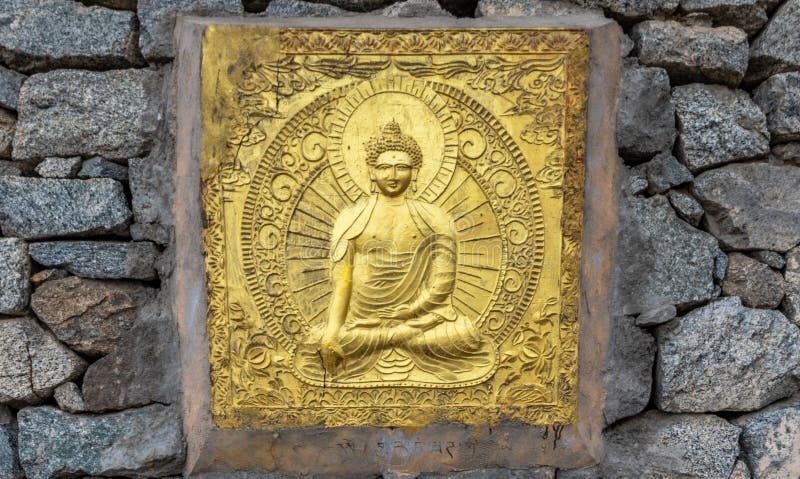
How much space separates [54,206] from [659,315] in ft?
7.61

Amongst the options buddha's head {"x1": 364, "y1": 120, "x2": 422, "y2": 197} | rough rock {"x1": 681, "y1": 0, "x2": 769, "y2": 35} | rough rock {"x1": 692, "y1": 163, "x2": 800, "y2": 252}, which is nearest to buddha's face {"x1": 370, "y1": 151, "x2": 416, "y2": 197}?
buddha's head {"x1": 364, "y1": 120, "x2": 422, "y2": 197}

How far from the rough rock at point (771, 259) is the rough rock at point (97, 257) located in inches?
93.1

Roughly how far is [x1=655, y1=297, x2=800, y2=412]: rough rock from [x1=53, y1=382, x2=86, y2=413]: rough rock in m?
2.23

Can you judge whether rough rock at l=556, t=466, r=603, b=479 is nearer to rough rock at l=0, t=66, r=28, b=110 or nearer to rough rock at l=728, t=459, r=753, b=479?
rough rock at l=728, t=459, r=753, b=479

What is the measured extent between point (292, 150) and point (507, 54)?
87cm

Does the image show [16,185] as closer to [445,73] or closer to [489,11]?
[445,73]

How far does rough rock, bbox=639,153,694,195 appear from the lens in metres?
2.12

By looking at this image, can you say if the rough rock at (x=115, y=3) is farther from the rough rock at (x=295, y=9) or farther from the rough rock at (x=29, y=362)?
the rough rock at (x=29, y=362)

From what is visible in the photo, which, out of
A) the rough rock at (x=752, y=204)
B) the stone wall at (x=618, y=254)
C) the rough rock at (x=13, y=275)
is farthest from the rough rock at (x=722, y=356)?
the rough rock at (x=13, y=275)

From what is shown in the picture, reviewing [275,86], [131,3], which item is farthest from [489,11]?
[131,3]

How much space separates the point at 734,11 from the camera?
2143 mm

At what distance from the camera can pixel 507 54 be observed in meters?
2.07

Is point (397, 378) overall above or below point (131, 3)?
below

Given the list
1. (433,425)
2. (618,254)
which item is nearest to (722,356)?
(618,254)
